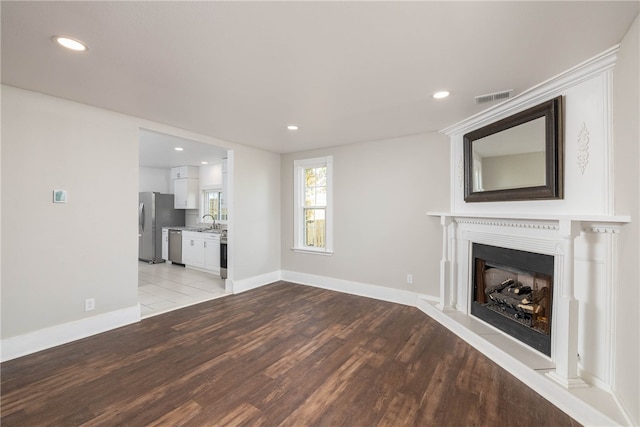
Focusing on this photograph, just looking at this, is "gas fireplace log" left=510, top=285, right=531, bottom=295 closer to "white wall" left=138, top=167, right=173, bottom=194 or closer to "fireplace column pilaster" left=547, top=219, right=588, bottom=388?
"fireplace column pilaster" left=547, top=219, right=588, bottom=388

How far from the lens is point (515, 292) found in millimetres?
2816

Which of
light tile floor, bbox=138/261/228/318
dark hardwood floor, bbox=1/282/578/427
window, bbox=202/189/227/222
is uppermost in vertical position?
window, bbox=202/189/227/222

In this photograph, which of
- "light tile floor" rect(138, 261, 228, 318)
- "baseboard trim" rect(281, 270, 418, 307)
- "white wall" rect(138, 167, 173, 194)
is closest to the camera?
"light tile floor" rect(138, 261, 228, 318)

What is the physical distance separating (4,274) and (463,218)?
464cm

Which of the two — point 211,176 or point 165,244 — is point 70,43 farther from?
point 165,244

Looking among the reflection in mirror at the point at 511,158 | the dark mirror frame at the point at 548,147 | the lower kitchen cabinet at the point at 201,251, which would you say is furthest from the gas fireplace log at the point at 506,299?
the lower kitchen cabinet at the point at 201,251

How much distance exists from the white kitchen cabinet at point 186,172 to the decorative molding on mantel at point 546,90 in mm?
6427

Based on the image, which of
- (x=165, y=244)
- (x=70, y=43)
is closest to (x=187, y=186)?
(x=165, y=244)

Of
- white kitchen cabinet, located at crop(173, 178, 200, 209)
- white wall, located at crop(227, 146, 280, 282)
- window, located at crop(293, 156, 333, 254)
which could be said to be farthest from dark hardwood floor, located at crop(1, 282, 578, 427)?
white kitchen cabinet, located at crop(173, 178, 200, 209)

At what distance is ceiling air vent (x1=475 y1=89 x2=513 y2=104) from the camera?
2510mm

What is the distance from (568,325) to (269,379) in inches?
91.4

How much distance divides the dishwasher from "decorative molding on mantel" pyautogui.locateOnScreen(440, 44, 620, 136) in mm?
6379

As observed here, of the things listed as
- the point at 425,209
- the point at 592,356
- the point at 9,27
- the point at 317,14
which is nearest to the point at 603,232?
the point at 592,356

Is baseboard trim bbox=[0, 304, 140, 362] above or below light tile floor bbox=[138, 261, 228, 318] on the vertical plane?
above
